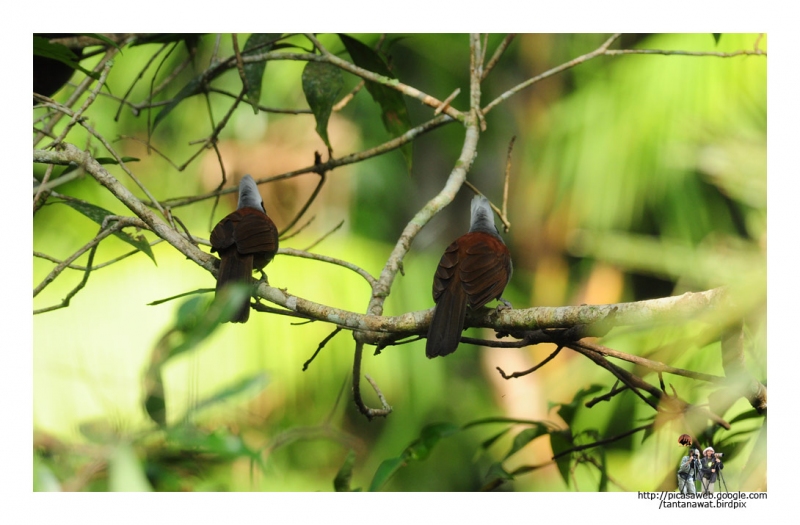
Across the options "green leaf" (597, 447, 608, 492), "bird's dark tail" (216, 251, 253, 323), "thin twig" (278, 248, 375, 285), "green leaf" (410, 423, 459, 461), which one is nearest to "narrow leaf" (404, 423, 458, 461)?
"green leaf" (410, 423, 459, 461)

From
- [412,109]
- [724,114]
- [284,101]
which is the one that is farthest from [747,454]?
[284,101]

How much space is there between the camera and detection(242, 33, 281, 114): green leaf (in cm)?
283

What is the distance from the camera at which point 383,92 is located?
9.65ft

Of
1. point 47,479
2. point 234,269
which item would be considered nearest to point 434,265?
point 234,269

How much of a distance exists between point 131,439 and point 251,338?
209 centimetres

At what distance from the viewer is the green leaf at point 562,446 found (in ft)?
8.27

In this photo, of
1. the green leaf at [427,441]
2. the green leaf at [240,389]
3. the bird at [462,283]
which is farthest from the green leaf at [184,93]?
the green leaf at [240,389]

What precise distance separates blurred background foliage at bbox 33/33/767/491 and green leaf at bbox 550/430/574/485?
18mm

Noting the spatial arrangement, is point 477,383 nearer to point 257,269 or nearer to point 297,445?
point 297,445

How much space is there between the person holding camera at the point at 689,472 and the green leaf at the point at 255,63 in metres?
2.07

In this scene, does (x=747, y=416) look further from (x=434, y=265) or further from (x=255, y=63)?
(x=255, y=63)

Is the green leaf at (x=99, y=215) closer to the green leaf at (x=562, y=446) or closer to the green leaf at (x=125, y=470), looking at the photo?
the green leaf at (x=125, y=470)

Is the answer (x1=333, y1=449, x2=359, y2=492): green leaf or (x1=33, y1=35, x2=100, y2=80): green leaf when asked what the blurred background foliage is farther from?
(x1=33, y1=35, x2=100, y2=80): green leaf

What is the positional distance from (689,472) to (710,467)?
7cm
